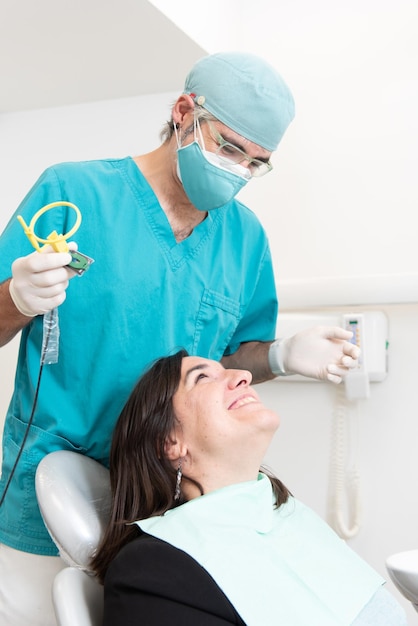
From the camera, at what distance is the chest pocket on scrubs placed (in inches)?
66.4

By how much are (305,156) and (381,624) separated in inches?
53.8

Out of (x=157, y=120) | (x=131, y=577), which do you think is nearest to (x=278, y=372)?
(x=131, y=577)

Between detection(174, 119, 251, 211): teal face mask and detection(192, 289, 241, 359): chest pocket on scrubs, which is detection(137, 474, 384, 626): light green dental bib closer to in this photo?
detection(192, 289, 241, 359): chest pocket on scrubs

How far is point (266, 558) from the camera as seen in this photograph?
4.32 ft

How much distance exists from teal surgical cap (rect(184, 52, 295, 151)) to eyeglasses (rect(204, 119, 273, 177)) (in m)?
0.03

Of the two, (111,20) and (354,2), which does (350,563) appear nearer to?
(111,20)

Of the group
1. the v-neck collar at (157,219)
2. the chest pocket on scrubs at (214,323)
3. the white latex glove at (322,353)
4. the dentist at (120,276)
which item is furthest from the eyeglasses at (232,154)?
the white latex glove at (322,353)

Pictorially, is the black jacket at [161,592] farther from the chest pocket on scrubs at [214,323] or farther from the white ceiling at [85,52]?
the white ceiling at [85,52]

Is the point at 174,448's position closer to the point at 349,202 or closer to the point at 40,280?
the point at 40,280

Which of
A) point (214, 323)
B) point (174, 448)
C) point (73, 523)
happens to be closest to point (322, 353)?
point (214, 323)

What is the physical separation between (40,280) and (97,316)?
1.16 ft

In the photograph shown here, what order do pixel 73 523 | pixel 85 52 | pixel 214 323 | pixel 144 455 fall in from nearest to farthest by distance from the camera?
pixel 73 523
pixel 144 455
pixel 214 323
pixel 85 52

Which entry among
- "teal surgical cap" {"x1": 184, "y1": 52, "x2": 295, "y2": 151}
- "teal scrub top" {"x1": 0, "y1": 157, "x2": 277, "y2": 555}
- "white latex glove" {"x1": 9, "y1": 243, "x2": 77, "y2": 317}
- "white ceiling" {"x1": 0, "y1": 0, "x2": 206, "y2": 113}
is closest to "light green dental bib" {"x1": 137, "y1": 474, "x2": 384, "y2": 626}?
"teal scrub top" {"x1": 0, "y1": 157, "x2": 277, "y2": 555}

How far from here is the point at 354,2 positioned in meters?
2.21
